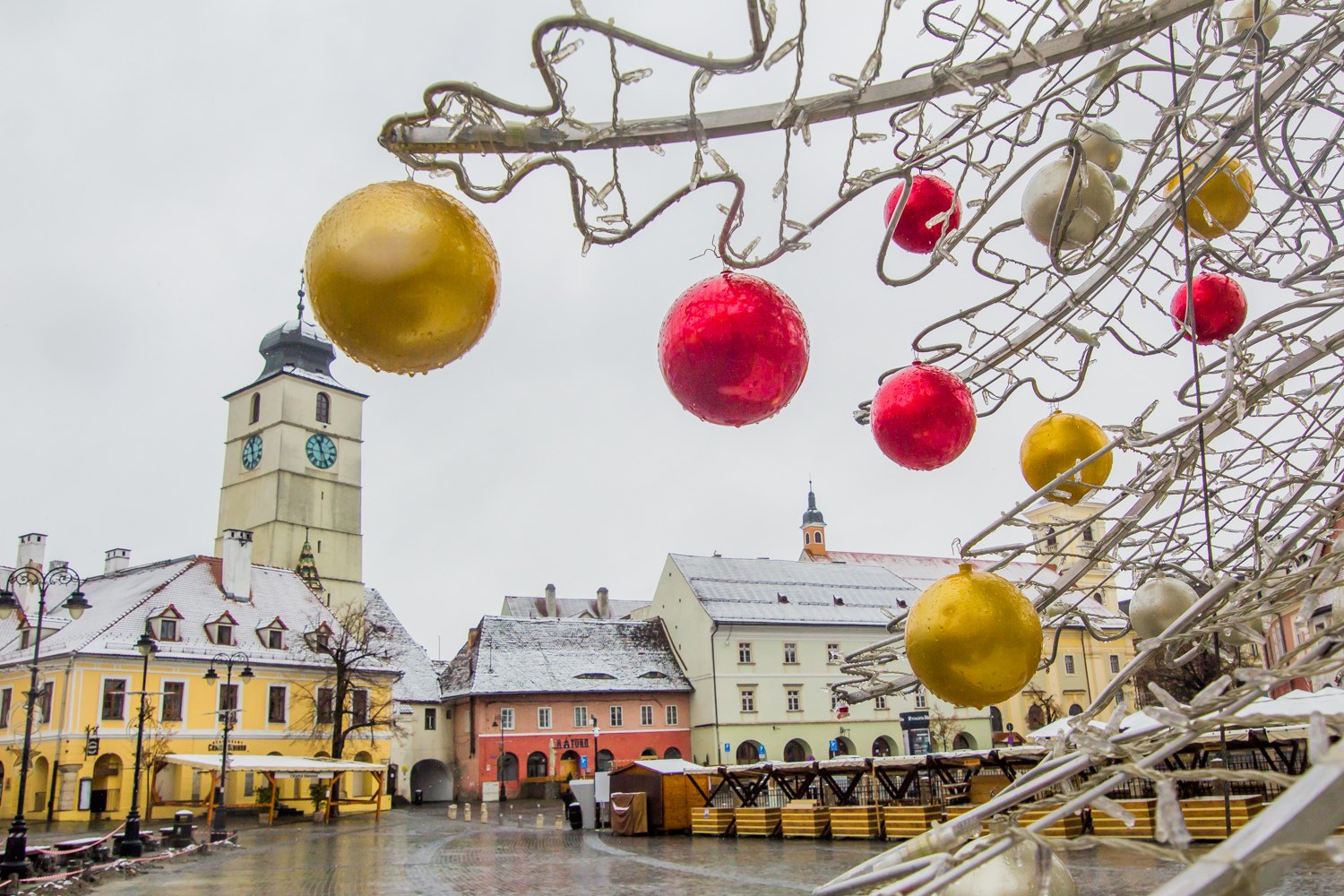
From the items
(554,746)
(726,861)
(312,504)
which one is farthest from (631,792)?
(312,504)

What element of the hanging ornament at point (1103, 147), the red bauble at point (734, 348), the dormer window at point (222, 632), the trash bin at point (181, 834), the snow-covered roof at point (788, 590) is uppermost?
the snow-covered roof at point (788, 590)

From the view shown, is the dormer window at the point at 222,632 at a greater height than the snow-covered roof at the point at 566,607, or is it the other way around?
the snow-covered roof at the point at 566,607

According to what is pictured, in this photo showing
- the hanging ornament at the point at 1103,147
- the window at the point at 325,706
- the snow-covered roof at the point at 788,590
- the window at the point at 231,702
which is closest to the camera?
the hanging ornament at the point at 1103,147

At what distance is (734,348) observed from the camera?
2.01 meters

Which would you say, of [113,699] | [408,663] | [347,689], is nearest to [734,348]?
[113,699]

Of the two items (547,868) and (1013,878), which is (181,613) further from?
(1013,878)

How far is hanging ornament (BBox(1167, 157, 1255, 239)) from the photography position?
300cm

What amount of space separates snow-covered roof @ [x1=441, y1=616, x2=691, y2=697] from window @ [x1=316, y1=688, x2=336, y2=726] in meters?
5.44

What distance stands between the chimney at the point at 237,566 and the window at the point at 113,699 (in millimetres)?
5913

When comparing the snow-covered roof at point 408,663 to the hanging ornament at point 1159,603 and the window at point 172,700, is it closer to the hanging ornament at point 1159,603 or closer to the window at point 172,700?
the window at point 172,700

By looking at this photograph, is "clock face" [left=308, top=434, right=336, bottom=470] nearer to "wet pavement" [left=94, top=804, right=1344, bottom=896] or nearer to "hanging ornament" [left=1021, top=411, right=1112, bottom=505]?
"wet pavement" [left=94, top=804, right=1344, bottom=896]

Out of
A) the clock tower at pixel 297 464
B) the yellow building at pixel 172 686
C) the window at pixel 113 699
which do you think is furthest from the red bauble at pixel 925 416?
the clock tower at pixel 297 464

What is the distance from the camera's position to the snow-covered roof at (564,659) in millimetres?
40781

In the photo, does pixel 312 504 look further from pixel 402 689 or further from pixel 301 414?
pixel 402 689
